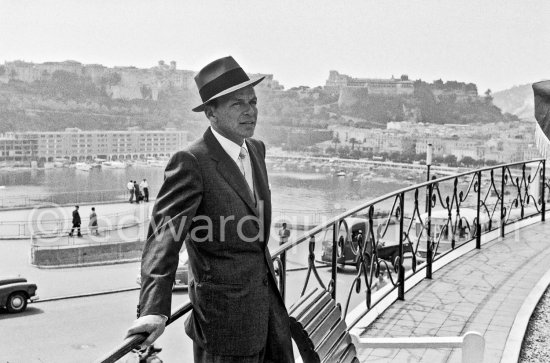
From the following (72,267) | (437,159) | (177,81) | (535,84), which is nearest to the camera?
(535,84)

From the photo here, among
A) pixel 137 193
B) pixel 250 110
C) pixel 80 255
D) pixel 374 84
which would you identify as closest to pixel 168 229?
pixel 250 110

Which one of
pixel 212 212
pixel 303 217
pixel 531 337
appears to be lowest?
pixel 303 217

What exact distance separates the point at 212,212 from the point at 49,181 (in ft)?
315

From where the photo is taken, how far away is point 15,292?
1770 centimetres

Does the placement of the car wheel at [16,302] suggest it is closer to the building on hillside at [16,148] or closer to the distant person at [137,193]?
the distant person at [137,193]

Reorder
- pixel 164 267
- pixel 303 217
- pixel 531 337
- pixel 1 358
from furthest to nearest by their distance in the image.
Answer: pixel 303 217
pixel 1 358
pixel 531 337
pixel 164 267

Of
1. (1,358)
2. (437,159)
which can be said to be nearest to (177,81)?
(437,159)

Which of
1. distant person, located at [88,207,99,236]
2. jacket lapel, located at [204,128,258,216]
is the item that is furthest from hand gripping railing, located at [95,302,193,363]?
distant person, located at [88,207,99,236]

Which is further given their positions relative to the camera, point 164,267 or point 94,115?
point 94,115

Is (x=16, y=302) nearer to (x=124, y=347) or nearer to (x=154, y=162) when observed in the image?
(x=124, y=347)

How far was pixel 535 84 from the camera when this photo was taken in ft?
9.48

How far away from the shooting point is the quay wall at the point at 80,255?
28.1 m

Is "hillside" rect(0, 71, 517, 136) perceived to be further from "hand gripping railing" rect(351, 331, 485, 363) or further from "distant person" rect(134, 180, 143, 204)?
"hand gripping railing" rect(351, 331, 485, 363)

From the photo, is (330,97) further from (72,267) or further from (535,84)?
(535,84)
